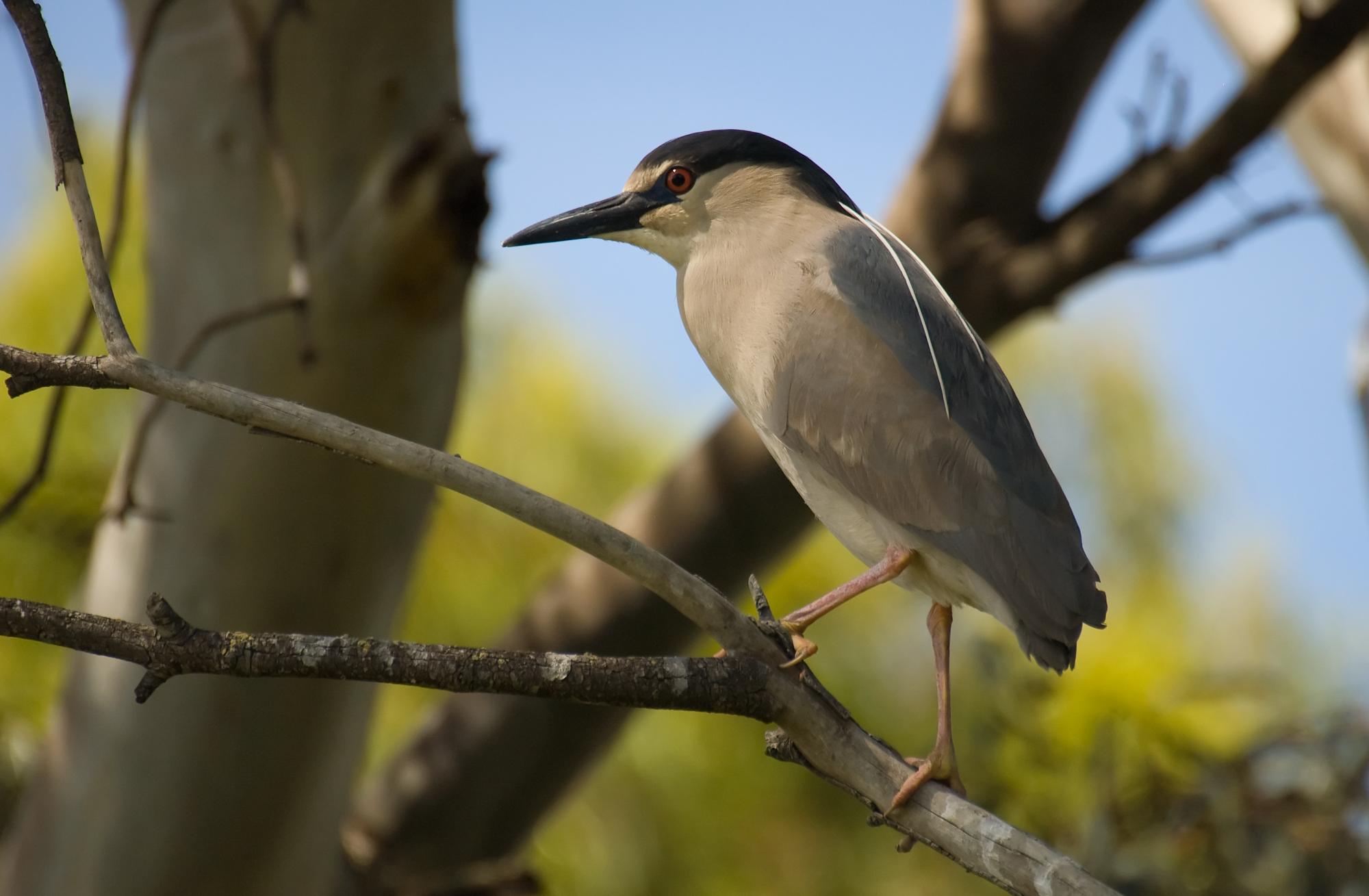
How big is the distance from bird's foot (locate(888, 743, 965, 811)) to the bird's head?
2.36 ft

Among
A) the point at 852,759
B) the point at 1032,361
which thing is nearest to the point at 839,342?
the point at 852,759

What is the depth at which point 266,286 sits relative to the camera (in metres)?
2.03

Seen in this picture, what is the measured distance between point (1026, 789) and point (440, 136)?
6.56 ft

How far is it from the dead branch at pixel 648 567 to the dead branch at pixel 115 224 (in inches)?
27.9

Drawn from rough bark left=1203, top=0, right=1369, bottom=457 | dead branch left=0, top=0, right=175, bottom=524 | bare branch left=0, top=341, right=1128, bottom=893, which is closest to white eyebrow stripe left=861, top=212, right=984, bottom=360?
bare branch left=0, top=341, right=1128, bottom=893

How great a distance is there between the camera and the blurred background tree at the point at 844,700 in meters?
2.49

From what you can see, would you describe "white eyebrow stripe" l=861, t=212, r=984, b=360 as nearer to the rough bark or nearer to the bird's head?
the bird's head

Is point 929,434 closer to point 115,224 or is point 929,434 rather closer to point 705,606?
point 705,606

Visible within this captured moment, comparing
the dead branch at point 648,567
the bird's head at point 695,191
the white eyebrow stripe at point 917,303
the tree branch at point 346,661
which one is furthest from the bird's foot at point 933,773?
the bird's head at point 695,191

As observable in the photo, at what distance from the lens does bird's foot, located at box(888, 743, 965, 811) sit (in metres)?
1.10

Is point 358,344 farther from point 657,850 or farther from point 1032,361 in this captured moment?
point 1032,361

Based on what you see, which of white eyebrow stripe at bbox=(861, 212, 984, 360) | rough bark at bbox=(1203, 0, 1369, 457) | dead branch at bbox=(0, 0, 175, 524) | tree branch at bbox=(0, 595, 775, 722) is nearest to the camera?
tree branch at bbox=(0, 595, 775, 722)

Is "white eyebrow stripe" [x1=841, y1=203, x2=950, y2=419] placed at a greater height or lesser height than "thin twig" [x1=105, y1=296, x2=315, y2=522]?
lesser

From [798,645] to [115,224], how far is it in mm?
1270
